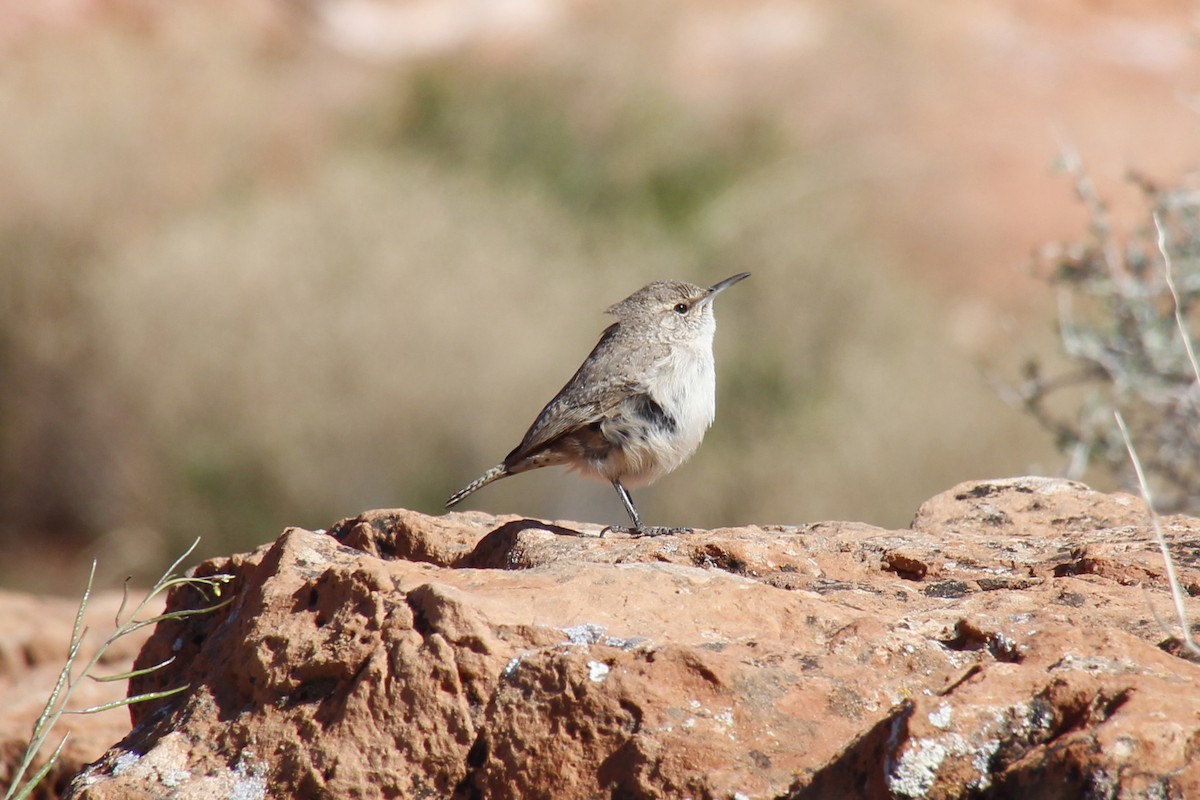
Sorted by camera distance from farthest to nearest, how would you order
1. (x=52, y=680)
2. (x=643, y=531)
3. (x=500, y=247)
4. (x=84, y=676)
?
(x=500, y=247), (x=52, y=680), (x=643, y=531), (x=84, y=676)

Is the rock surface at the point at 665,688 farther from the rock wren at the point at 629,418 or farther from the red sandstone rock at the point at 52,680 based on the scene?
the rock wren at the point at 629,418

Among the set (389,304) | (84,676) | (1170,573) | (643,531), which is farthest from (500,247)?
(1170,573)

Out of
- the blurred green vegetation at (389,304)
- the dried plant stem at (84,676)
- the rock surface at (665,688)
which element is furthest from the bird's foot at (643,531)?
the blurred green vegetation at (389,304)

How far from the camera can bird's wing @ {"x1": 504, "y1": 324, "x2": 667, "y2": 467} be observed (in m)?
5.27

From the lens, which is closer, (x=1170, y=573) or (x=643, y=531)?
(x=1170, y=573)

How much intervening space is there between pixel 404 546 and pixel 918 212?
15543 millimetres

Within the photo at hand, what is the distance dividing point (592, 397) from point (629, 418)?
0.16m

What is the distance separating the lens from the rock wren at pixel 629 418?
5258 mm

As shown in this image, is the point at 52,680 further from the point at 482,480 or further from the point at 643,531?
the point at 643,531

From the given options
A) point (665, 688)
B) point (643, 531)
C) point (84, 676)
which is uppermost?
point (84, 676)

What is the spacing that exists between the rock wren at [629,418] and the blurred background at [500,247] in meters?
6.71

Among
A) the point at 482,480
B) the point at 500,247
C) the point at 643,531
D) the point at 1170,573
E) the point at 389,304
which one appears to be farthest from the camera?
the point at 500,247

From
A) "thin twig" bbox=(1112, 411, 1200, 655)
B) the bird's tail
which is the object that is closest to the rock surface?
"thin twig" bbox=(1112, 411, 1200, 655)

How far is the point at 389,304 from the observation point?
13836mm
